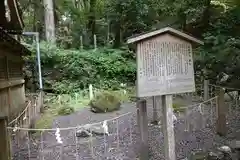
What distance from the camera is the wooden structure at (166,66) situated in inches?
215

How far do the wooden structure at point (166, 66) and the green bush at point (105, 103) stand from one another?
6714mm

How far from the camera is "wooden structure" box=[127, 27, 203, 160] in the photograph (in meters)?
5.46

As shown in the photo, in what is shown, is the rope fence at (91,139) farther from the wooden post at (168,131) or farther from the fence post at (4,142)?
the fence post at (4,142)

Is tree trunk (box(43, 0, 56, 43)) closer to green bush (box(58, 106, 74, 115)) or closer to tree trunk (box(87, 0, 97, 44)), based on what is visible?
tree trunk (box(87, 0, 97, 44))

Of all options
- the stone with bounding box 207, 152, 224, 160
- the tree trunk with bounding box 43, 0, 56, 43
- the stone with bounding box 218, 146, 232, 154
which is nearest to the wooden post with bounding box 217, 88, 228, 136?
the stone with bounding box 218, 146, 232, 154

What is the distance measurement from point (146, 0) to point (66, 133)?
12.4 metres

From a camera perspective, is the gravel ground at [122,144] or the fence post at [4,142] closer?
the fence post at [4,142]

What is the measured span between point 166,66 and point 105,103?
704 cm

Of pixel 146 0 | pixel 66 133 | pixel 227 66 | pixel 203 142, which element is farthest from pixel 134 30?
pixel 203 142

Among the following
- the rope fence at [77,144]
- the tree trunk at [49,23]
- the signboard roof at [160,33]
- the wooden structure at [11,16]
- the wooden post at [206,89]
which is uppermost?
the tree trunk at [49,23]

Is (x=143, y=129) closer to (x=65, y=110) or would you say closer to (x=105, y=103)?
(x=105, y=103)

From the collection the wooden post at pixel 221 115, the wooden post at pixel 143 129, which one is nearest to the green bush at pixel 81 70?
the wooden post at pixel 221 115

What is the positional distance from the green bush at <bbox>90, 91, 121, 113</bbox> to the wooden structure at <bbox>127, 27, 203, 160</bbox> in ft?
22.0

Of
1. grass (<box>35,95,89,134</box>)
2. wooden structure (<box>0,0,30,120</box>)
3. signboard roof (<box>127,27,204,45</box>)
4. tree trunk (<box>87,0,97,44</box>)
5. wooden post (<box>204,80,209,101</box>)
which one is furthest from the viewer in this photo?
tree trunk (<box>87,0,97,44</box>)
